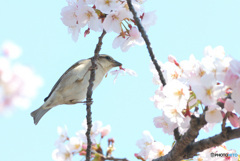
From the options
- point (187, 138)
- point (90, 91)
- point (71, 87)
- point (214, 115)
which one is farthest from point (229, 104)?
point (71, 87)

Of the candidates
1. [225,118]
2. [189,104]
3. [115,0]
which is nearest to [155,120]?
[189,104]

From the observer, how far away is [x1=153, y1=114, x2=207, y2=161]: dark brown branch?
6.44 feet

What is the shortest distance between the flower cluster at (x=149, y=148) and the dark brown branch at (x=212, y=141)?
496 millimetres

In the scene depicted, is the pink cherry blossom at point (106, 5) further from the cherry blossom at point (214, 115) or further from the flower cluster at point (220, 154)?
the flower cluster at point (220, 154)

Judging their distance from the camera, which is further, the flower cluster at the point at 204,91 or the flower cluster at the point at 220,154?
the flower cluster at the point at 220,154

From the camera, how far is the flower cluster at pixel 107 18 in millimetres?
2537

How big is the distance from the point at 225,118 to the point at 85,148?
6.27 feet

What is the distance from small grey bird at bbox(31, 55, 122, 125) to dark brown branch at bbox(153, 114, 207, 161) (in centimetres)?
291

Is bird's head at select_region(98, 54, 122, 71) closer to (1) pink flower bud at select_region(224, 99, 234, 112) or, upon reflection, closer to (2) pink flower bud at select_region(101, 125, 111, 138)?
(2) pink flower bud at select_region(101, 125, 111, 138)

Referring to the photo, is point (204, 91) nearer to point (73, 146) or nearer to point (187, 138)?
point (187, 138)

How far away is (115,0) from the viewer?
8.25ft

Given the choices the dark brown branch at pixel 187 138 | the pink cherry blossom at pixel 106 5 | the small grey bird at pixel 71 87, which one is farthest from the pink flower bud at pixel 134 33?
the small grey bird at pixel 71 87

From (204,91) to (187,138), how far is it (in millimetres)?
532

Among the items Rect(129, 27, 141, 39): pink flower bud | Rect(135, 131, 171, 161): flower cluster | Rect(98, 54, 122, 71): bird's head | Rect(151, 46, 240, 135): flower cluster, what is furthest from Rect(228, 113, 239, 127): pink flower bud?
Rect(98, 54, 122, 71): bird's head
